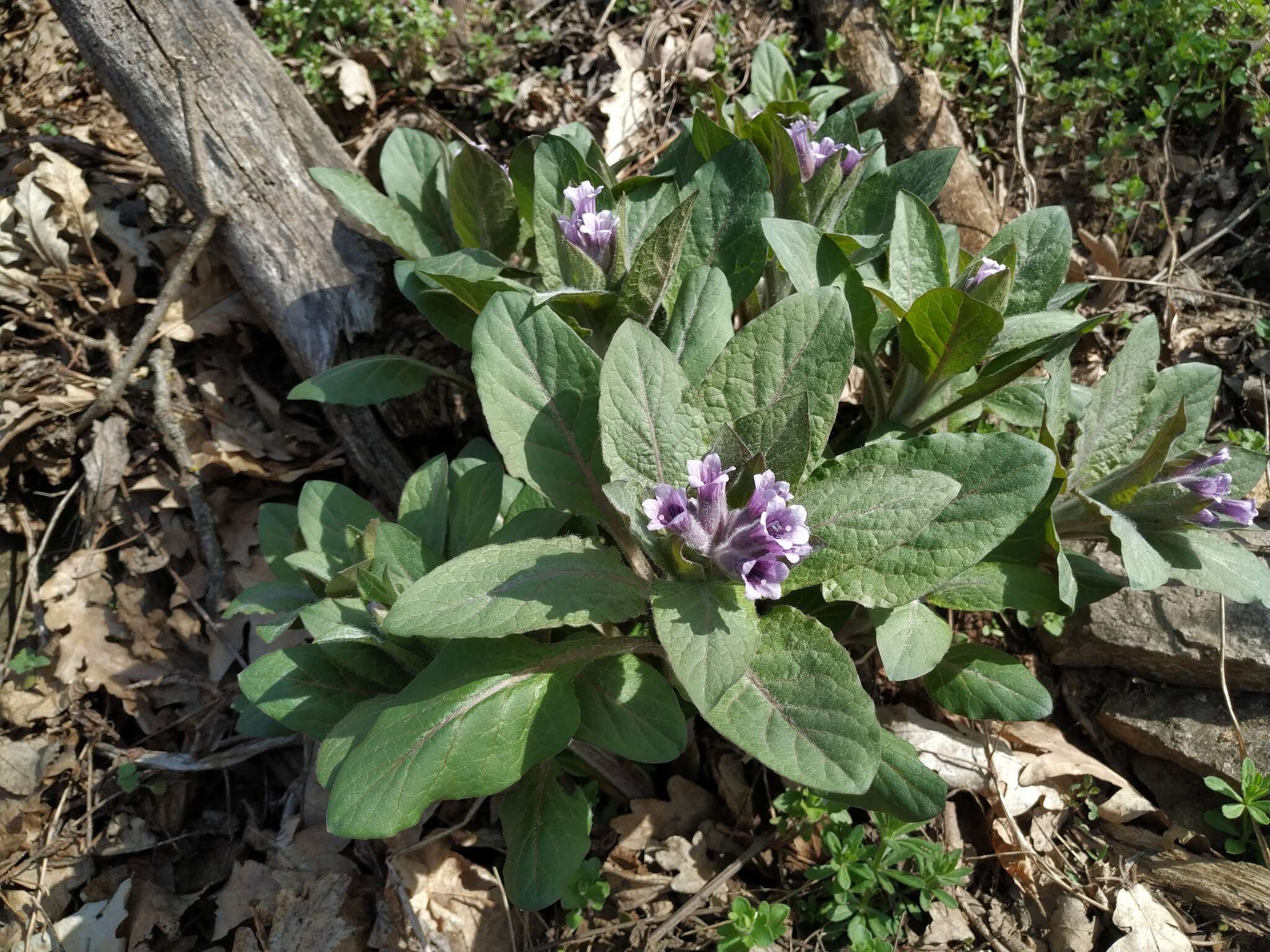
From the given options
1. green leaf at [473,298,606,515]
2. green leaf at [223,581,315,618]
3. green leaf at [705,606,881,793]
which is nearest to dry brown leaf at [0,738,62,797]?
green leaf at [223,581,315,618]

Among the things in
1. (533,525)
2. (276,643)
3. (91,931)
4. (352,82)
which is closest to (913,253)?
(533,525)

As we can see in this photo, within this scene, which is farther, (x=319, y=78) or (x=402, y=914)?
(x=319, y=78)

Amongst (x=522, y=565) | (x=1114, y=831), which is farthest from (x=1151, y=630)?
(x=522, y=565)

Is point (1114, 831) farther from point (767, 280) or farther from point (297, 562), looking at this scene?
point (297, 562)

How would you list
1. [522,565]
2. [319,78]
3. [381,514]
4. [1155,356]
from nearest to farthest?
[522,565] < [1155,356] < [381,514] < [319,78]

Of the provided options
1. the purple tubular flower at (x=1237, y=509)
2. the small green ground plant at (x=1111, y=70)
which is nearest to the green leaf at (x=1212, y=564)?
the purple tubular flower at (x=1237, y=509)

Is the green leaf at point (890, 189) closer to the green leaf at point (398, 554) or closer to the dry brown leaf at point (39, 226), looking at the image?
the green leaf at point (398, 554)

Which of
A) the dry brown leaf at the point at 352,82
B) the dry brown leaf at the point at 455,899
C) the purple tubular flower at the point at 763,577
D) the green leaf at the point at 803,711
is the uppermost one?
the dry brown leaf at the point at 352,82
